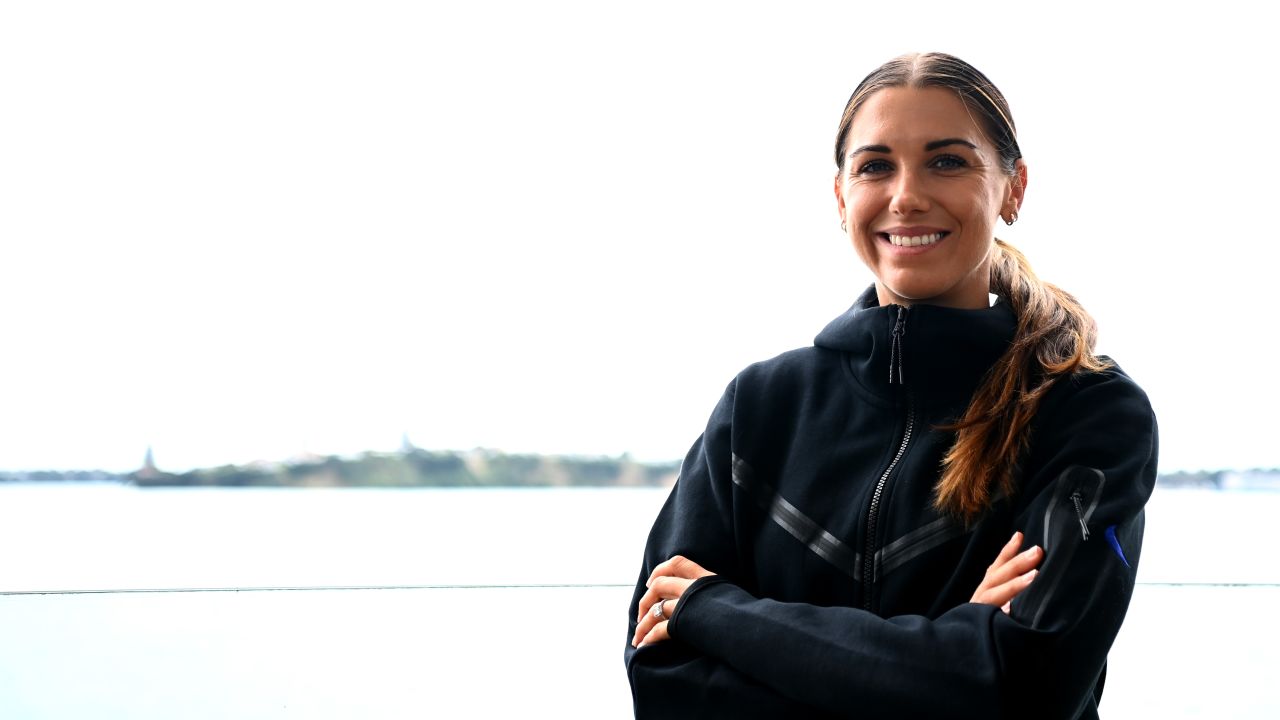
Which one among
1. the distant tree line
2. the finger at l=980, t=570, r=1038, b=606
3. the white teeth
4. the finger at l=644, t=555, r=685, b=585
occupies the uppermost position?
the white teeth

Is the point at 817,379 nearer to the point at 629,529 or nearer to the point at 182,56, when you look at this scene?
the point at 629,529

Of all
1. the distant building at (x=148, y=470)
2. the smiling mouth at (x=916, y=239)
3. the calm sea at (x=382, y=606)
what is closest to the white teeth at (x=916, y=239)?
the smiling mouth at (x=916, y=239)

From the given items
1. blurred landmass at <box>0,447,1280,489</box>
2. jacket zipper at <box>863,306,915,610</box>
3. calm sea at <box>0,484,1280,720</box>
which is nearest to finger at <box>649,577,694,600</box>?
jacket zipper at <box>863,306,915,610</box>

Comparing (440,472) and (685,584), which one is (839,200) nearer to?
(685,584)

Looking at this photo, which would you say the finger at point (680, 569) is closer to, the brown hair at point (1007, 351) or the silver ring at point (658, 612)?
the silver ring at point (658, 612)

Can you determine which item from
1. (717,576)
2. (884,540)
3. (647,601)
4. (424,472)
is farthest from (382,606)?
(884,540)

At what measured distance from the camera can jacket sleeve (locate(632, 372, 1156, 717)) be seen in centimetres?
114

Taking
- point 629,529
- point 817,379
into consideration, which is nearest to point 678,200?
point 629,529

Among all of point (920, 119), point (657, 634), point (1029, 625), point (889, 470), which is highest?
point (920, 119)

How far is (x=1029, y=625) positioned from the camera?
115 centimetres

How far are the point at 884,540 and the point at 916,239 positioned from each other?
0.39 meters

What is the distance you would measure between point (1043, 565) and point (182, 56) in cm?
267

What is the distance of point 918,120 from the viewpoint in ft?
4.53

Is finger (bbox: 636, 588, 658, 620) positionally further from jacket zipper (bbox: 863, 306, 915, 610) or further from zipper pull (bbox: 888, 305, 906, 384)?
zipper pull (bbox: 888, 305, 906, 384)
